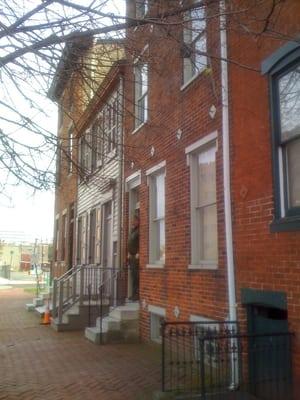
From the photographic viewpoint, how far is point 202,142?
930cm

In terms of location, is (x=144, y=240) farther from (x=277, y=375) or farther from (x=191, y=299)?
(x=277, y=375)

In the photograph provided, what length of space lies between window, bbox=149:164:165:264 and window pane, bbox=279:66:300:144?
16.0 feet

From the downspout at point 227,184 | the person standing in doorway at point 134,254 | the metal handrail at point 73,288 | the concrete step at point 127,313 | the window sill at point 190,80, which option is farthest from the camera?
the metal handrail at point 73,288

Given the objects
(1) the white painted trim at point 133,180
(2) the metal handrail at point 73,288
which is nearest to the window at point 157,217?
(1) the white painted trim at point 133,180

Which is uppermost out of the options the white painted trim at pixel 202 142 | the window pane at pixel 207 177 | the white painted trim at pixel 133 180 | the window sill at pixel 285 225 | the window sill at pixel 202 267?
the white painted trim at pixel 133 180

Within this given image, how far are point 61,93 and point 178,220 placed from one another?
3.54 metres

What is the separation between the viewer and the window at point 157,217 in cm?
1153

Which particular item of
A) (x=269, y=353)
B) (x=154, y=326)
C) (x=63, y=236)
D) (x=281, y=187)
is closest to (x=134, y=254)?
(x=154, y=326)

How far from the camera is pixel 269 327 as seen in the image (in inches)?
277

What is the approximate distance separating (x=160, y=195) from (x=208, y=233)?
8.61ft

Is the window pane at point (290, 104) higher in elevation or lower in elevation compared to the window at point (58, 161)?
higher

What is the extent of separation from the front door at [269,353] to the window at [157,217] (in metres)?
4.27

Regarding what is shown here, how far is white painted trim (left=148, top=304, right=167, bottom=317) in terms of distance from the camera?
420 inches

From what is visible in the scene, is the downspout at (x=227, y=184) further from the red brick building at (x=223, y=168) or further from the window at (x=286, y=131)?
the window at (x=286, y=131)
